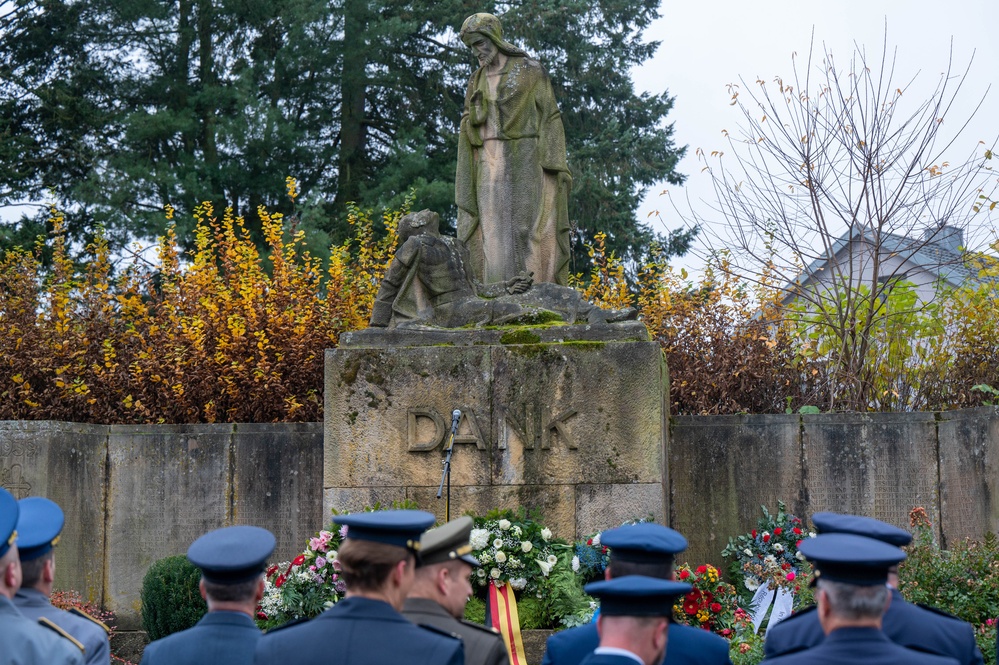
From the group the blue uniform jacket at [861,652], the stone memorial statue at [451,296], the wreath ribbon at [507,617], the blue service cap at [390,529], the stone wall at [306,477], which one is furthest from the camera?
the stone wall at [306,477]

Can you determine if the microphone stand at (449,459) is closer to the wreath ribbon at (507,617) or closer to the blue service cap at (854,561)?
the wreath ribbon at (507,617)

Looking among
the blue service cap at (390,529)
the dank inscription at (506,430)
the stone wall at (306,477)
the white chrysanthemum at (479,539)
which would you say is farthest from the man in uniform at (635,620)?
the stone wall at (306,477)

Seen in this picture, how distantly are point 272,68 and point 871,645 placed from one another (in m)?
20.5

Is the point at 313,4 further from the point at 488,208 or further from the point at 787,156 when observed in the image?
the point at 488,208

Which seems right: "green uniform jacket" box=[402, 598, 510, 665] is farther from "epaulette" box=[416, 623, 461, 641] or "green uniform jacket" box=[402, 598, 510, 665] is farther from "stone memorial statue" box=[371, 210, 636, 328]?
"stone memorial statue" box=[371, 210, 636, 328]

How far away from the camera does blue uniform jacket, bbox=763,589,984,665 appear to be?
4574 millimetres

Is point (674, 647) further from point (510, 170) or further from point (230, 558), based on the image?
point (510, 170)

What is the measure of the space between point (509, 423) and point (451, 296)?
1231 mm

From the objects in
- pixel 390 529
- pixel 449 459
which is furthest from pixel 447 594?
pixel 449 459

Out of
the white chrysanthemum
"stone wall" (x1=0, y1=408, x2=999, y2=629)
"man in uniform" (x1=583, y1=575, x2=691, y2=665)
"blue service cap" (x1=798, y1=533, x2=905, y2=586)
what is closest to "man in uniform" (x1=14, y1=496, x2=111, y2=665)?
"man in uniform" (x1=583, y1=575, x2=691, y2=665)

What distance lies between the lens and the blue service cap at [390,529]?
14.0 ft

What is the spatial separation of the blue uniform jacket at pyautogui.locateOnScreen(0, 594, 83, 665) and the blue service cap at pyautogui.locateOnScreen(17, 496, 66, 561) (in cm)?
37

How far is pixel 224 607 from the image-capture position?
175 inches

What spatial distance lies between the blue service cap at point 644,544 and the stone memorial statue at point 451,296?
5.99m
